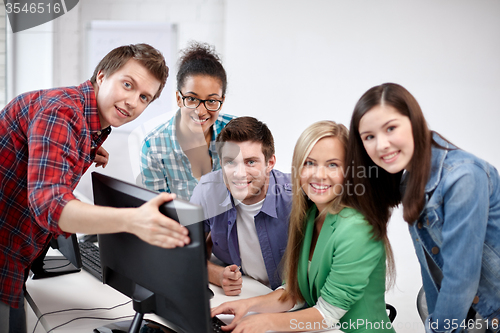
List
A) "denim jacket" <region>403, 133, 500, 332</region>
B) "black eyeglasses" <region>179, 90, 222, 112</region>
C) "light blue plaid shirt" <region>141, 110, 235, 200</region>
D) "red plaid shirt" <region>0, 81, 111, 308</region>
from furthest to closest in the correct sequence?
"black eyeglasses" <region>179, 90, 222, 112</region> < "light blue plaid shirt" <region>141, 110, 235, 200</region> < "denim jacket" <region>403, 133, 500, 332</region> < "red plaid shirt" <region>0, 81, 111, 308</region>

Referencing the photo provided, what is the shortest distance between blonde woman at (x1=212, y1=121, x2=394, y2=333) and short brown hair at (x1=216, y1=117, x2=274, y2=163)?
0.25m

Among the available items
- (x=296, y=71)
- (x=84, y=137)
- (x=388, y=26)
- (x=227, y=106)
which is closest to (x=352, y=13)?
(x=388, y=26)

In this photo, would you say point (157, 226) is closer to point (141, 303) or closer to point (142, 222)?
point (142, 222)

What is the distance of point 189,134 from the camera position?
1387 millimetres

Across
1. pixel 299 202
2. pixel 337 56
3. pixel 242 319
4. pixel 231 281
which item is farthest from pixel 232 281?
pixel 337 56

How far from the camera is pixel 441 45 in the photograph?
278 cm

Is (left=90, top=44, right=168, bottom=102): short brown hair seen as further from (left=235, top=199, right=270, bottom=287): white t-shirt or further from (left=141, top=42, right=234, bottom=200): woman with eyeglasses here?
(left=235, top=199, right=270, bottom=287): white t-shirt

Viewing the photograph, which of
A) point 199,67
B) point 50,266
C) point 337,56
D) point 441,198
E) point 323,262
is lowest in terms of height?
point 50,266

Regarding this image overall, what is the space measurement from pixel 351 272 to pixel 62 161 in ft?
2.56

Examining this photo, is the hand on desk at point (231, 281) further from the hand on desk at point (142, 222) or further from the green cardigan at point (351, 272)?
the hand on desk at point (142, 222)

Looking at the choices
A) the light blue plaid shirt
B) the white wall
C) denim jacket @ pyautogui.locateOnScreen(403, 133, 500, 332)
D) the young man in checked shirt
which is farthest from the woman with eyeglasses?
the white wall

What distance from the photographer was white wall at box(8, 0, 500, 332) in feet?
9.07

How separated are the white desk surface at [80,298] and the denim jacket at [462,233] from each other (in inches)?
12.8

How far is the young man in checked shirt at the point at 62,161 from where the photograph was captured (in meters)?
0.81
